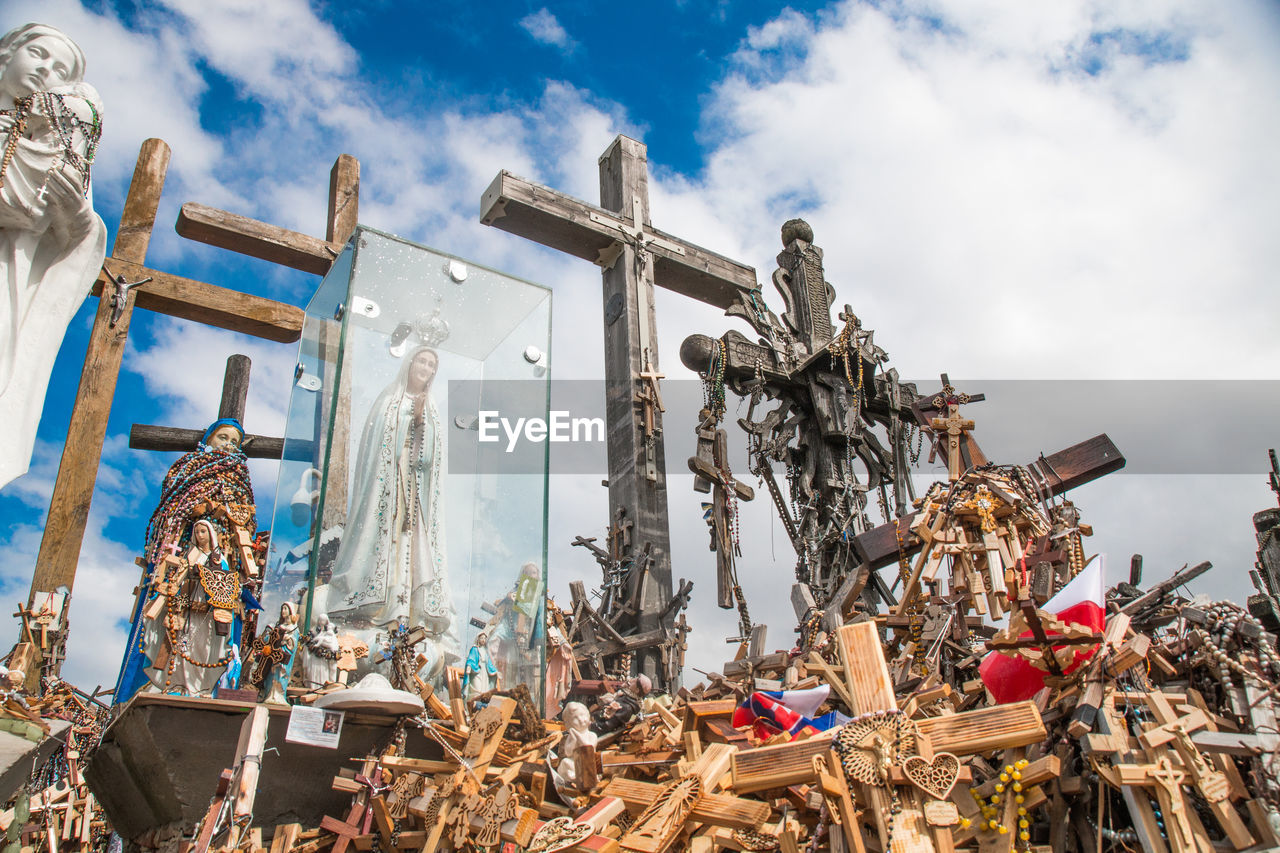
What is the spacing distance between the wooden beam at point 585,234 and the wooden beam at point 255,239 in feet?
5.92

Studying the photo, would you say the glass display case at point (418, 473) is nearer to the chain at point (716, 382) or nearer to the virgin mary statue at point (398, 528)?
the virgin mary statue at point (398, 528)

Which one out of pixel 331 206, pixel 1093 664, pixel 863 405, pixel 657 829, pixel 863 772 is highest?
pixel 331 206

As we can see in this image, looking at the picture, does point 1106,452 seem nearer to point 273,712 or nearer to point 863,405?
point 863,405

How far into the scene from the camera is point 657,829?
2.81m

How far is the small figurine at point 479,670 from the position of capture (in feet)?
18.0

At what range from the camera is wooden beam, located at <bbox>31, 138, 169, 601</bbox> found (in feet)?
19.2

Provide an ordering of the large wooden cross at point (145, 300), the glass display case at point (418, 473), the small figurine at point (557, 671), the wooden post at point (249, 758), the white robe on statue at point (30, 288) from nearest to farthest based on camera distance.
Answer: the white robe on statue at point (30, 288) → the wooden post at point (249, 758) → the glass display case at point (418, 473) → the small figurine at point (557, 671) → the large wooden cross at point (145, 300)


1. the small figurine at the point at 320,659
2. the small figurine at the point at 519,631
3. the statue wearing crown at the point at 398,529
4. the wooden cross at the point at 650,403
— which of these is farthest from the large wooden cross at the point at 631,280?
the small figurine at the point at 320,659

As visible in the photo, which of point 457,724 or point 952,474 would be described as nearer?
point 457,724

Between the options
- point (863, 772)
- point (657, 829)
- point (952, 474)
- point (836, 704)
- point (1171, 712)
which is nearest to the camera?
point (863, 772)

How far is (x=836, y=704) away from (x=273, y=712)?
104 inches

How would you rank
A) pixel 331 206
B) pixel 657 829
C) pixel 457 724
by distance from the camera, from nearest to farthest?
pixel 657 829 < pixel 457 724 < pixel 331 206

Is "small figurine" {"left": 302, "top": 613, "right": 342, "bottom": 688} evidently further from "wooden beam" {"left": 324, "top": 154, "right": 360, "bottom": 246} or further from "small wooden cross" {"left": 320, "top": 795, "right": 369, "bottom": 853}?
"wooden beam" {"left": 324, "top": 154, "right": 360, "bottom": 246}

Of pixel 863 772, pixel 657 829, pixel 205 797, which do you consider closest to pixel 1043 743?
pixel 863 772
